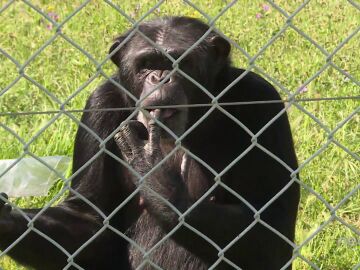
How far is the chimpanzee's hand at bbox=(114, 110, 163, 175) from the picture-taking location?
3445 millimetres

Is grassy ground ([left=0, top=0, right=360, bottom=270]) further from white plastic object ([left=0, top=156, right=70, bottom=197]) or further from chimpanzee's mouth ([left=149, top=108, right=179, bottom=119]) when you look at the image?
chimpanzee's mouth ([left=149, top=108, right=179, bottom=119])

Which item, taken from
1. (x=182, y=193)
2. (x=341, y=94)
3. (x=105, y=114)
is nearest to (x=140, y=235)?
(x=105, y=114)

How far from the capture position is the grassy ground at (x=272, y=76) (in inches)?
212

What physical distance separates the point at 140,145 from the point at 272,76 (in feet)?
10.6

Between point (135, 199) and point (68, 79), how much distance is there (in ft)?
7.60

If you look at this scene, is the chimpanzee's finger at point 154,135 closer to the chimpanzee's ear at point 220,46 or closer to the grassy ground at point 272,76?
the chimpanzee's ear at point 220,46

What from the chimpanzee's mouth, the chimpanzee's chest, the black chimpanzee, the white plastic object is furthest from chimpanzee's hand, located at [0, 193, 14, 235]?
the white plastic object

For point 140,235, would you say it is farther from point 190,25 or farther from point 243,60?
point 243,60

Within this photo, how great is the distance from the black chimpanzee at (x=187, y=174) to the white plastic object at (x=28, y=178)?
0.91 metres

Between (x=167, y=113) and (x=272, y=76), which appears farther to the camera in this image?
(x=272, y=76)

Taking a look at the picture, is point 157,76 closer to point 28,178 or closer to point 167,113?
point 167,113

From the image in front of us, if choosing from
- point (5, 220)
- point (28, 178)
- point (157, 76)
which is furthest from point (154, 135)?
point (28, 178)

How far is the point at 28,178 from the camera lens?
5.44 m

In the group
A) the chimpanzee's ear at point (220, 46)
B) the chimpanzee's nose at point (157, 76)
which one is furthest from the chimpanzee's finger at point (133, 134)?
the chimpanzee's ear at point (220, 46)
